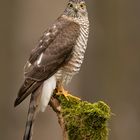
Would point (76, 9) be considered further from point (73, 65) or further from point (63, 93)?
point (63, 93)

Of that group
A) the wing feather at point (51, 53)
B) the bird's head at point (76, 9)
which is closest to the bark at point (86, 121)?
the wing feather at point (51, 53)

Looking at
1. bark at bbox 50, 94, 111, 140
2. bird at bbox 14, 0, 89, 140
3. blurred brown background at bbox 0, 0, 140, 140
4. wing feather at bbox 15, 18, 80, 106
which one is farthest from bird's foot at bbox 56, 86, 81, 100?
blurred brown background at bbox 0, 0, 140, 140

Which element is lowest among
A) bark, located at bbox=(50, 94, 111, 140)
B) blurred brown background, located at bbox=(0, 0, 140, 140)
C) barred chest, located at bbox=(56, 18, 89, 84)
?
blurred brown background, located at bbox=(0, 0, 140, 140)

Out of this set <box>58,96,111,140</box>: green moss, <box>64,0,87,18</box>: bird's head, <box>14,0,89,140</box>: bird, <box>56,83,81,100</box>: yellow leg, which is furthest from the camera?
<box>64,0,87,18</box>: bird's head

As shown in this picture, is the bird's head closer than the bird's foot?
No

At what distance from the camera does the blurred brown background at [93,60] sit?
51.9 ft

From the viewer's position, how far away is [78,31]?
11.3 meters

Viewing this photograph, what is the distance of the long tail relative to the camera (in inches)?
418

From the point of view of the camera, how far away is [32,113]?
10664mm

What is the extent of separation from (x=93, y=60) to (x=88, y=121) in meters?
6.70

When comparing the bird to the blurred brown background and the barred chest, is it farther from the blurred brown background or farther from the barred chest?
the blurred brown background

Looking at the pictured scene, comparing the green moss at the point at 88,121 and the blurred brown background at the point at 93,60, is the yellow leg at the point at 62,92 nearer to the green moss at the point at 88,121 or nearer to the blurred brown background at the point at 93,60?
the green moss at the point at 88,121

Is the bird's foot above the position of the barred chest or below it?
below

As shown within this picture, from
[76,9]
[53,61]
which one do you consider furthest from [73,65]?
[76,9]
